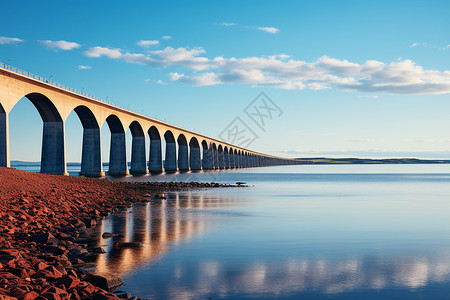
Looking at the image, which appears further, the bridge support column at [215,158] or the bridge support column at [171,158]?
the bridge support column at [215,158]

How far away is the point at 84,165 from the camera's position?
61.8m

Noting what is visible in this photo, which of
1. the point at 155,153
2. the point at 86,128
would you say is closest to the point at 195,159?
the point at 155,153

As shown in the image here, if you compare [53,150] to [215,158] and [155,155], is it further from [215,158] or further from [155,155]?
[215,158]

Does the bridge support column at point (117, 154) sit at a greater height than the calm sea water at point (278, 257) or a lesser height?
greater

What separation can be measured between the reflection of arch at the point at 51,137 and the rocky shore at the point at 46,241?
21917mm

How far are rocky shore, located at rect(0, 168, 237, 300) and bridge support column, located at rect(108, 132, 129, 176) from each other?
44716mm

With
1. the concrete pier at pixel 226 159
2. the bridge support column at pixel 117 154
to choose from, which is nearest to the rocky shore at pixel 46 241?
the bridge support column at pixel 117 154

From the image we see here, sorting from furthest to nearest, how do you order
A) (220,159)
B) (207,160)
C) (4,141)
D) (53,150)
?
1. (220,159)
2. (207,160)
3. (53,150)
4. (4,141)

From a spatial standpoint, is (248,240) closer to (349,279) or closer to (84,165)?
(349,279)

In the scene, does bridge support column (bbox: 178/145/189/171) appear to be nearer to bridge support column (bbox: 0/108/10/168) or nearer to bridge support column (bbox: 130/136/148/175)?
bridge support column (bbox: 130/136/148/175)

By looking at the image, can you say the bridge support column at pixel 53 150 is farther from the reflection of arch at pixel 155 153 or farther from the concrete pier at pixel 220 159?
the concrete pier at pixel 220 159

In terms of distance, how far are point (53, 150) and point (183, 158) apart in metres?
68.6

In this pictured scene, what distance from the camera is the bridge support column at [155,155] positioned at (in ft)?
315

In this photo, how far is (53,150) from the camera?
5072 cm
